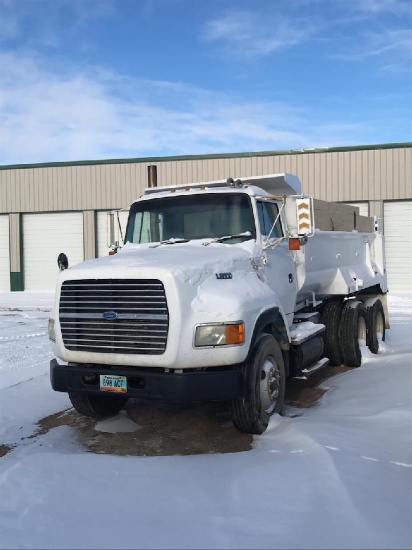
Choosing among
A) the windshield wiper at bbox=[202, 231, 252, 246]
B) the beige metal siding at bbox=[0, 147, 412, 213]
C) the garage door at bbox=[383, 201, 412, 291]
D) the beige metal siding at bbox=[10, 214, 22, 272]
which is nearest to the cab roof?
the windshield wiper at bbox=[202, 231, 252, 246]

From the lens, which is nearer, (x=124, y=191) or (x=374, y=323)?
(x=374, y=323)

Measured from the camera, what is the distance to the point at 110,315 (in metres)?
5.08

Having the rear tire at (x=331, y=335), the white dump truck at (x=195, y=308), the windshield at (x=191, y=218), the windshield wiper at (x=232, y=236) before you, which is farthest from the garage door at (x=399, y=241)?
the windshield wiper at (x=232, y=236)

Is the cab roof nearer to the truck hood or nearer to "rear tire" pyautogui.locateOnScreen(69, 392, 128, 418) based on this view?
the truck hood

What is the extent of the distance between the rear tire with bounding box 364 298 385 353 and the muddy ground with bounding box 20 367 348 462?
9.24 feet

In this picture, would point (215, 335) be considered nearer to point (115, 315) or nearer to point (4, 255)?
point (115, 315)

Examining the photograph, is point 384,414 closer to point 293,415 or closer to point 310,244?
point 293,415

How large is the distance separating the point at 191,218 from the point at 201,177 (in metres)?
18.8

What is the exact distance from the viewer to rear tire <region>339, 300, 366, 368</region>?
8.59 metres

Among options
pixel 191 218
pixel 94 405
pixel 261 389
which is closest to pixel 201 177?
pixel 191 218

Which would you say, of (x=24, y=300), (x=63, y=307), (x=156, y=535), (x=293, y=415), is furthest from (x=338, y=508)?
(x=24, y=300)

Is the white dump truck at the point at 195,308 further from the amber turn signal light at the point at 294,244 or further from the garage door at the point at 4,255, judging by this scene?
the garage door at the point at 4,255

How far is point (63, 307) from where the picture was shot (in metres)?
5.38

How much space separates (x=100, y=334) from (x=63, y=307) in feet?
1.67
